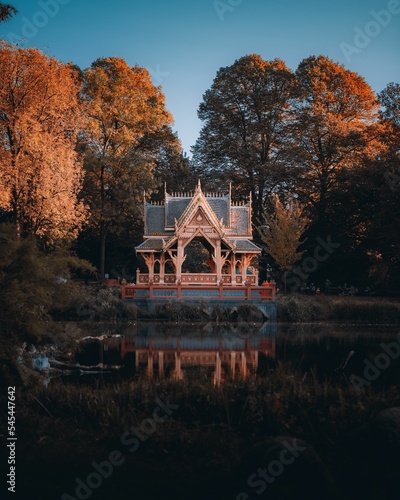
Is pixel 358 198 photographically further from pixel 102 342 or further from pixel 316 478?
pixel 316 478

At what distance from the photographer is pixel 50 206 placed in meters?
28.3

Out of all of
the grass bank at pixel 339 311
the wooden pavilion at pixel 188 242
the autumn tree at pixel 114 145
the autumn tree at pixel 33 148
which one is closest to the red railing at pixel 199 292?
the wooden pavilion at pixel 188 242

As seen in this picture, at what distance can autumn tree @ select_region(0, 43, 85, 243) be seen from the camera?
2806cm

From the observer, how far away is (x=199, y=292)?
32531 millimetres

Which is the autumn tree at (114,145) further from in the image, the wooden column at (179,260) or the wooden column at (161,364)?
the wooden column at (161,364)

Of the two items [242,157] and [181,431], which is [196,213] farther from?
[181,431]

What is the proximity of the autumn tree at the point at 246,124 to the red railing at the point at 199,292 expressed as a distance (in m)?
12.1

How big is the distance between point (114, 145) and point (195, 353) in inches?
984

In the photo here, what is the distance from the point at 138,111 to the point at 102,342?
2416 centimetres

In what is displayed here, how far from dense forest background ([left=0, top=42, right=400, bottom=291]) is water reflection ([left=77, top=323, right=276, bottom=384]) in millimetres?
9901

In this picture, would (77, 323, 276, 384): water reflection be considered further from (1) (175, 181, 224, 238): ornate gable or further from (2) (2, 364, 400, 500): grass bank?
(1) (175, 181, 224, 238): ornate gable

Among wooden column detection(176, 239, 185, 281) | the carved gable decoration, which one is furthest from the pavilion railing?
the carved gable decoration

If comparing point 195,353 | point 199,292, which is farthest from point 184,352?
point 199,292

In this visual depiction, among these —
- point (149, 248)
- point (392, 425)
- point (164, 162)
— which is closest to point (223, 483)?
point (392, 425)
